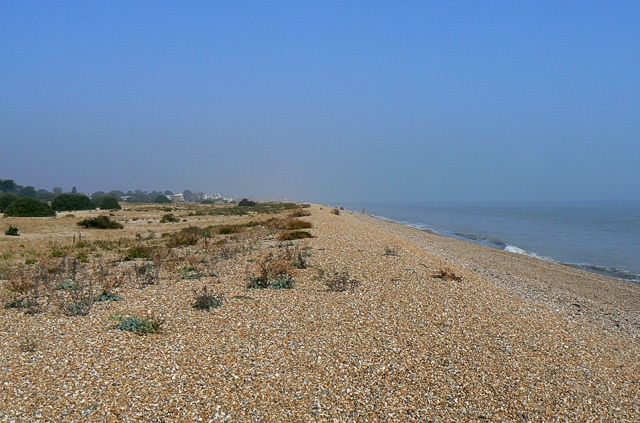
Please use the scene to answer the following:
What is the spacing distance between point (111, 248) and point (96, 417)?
16.0 m

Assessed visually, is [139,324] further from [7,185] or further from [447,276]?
[7,185]

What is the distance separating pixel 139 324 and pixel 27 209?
1749 inches

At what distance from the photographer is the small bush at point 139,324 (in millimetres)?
7043

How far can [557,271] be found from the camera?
20.7m

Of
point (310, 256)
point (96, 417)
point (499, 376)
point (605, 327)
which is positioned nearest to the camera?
point (96, 417)

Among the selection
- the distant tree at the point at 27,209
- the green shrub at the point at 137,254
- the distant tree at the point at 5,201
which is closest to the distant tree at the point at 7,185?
the distant tree at the point at 5,201

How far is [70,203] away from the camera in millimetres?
61688

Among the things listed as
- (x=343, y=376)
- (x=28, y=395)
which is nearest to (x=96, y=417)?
(x=28, y=395)

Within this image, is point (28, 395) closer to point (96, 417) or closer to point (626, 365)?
point (96, 417)

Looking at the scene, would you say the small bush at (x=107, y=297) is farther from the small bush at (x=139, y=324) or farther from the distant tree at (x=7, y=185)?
the distant tree at (x=7, y=185)

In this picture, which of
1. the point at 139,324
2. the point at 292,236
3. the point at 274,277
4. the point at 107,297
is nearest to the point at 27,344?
the point at 139,324

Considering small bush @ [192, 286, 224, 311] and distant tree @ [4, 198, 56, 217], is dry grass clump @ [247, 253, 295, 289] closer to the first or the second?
small bush @ [192, 286, 224, 311]

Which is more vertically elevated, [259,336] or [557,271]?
[259,336]

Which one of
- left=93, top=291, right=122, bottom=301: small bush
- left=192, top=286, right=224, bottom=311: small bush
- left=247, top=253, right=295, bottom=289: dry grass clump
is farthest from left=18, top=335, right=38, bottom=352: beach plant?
left=247, top=253, right=295, bottom=289: dry grass clump
